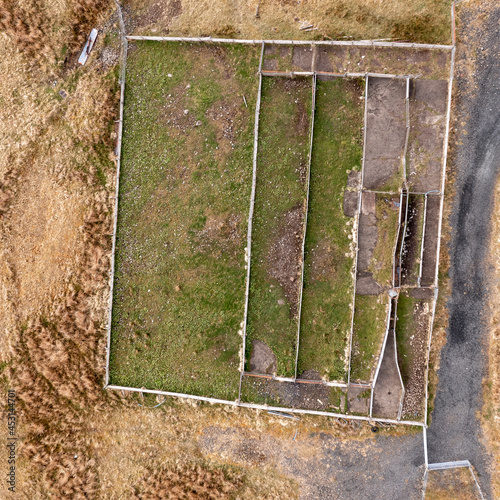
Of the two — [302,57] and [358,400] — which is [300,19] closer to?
[302,57]

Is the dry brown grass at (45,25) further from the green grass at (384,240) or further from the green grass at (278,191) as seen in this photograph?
the green grass at (384,240)

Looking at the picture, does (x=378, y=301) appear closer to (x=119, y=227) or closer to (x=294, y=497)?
(x=294, y=497)

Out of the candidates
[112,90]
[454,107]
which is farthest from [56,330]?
[454,107]

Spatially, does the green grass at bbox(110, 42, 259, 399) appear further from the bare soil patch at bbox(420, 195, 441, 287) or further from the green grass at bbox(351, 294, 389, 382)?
the bare soil patch at bbox(420, 195, 441, 287)

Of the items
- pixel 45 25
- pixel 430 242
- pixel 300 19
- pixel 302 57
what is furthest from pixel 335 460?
pixel 45 25

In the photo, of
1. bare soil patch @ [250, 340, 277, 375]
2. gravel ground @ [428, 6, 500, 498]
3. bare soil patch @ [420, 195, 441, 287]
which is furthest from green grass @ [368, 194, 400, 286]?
bare soil patch @ [250, 340, 277, 375]

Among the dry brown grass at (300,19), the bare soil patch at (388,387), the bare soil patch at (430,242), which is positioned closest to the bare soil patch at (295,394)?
the bare soil patch at (388,387)
